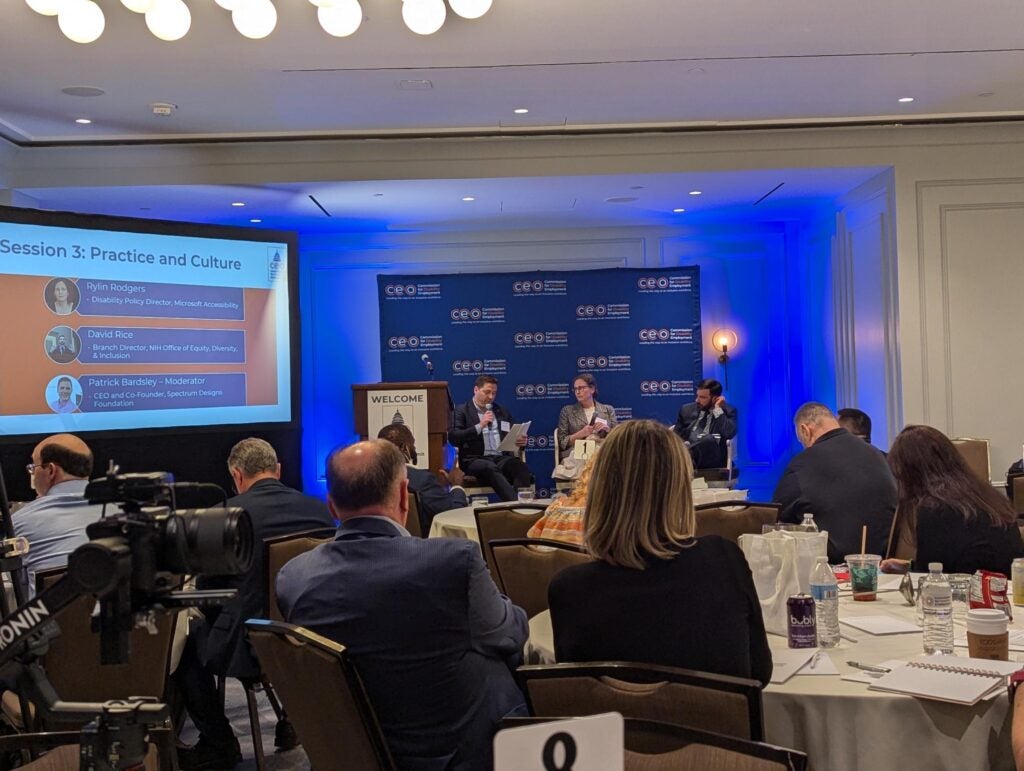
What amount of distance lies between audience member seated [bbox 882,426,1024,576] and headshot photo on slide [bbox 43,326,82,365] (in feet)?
18.4

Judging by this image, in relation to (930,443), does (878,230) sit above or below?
above

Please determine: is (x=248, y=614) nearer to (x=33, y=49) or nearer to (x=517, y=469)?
(x=33, y=49)

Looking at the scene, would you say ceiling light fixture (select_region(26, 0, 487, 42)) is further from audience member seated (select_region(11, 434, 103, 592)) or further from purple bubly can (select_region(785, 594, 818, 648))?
purple bubly can (select_region(785, 594, 818, 648))

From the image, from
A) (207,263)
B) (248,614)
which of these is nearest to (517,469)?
(207,263)

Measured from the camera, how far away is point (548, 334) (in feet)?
34.5

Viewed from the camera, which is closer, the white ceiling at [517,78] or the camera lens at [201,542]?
the camera lens at [201,542]

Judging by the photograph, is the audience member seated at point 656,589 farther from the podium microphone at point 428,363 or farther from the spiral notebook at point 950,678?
the podium microphone at point 428,363

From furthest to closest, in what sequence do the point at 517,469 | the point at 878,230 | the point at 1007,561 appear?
1. the point at 517,469
2. the point at 878,230
3. the point at 1007,561

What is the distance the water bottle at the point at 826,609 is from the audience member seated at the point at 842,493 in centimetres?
171

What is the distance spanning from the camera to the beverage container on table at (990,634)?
239cm

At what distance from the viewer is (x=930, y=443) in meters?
3.48

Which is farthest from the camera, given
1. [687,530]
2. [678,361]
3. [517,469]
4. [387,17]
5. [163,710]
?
[678,361]

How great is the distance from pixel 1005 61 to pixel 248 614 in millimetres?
5544

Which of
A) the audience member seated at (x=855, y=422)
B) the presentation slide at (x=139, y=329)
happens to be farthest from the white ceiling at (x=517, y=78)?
the audience member seated at (x=855, y=422)
